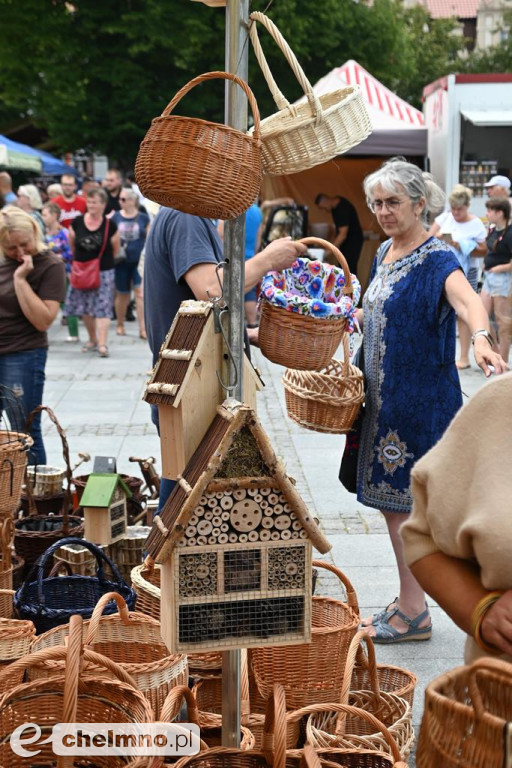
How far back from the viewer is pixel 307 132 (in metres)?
2.77

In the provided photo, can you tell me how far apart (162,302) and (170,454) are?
121 cm

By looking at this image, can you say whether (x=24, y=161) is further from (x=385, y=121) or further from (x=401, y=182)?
(x=401, y=182)

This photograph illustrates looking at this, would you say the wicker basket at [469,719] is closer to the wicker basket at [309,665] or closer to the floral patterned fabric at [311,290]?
the wicker basket at [309,665]

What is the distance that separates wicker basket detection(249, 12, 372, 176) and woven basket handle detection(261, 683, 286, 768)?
1360 millimetres

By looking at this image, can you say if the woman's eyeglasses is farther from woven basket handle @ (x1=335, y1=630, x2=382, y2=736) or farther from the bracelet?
the bracelet

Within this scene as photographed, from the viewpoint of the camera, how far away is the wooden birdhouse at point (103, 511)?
4543 millimetres

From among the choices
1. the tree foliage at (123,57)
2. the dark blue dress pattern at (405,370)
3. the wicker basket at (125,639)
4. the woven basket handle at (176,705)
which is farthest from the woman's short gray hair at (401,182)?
the tree foliage at (123,57)

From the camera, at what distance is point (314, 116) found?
2.81 m

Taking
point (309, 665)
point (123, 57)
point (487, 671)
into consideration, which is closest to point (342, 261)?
point (309, 665)

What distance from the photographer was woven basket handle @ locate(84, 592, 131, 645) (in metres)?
2.67

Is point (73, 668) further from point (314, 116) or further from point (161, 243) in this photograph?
point (161, 243)

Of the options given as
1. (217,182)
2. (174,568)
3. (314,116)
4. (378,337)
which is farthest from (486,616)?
(378,337)

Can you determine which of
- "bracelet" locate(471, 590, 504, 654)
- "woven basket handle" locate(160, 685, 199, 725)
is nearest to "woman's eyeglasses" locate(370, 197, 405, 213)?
"woven basket handle" locate(160, 685, 199, 725)

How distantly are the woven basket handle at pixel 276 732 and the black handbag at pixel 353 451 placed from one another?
213cm
